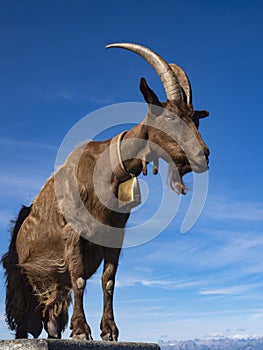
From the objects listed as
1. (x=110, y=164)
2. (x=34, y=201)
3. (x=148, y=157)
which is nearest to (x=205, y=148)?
(x=148, y=157)

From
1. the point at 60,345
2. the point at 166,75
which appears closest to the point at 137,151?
the point at 166,75

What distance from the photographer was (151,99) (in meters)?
7.75

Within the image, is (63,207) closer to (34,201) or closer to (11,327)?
(34,201)

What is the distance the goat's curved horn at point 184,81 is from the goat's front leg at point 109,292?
9.20 ft

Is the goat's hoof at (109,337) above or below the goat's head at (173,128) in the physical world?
below

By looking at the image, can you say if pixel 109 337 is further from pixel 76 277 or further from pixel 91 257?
pixel 91 257

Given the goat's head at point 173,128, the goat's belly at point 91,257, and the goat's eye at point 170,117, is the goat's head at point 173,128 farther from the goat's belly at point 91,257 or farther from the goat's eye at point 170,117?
the goat's belly at point 91,257

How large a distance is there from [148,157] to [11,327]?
4357mm

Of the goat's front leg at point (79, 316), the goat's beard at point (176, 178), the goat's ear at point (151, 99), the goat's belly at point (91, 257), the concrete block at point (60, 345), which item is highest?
the goat's ear at point (151, 99)

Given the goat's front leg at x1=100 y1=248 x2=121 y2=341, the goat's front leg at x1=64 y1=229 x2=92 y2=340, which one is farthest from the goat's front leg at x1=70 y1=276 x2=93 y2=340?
the goat's front leg at x1=100 y1=248 x2=121 y2=341

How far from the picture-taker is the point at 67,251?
803 centimetres

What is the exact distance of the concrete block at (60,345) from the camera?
241 inches

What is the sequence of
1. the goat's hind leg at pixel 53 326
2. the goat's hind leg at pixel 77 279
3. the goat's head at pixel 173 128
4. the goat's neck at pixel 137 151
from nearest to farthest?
1. the goat's hind leg at pixel 77 279
2. the goat's head at pixel 173 128
3. the goat's neck at pixel 137 151
4. the goat's hind leg at pixel 53 326

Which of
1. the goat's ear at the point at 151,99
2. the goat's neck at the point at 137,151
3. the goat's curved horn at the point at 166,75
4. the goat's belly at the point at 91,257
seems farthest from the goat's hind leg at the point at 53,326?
the goat's curved horn at the point at 166,75
